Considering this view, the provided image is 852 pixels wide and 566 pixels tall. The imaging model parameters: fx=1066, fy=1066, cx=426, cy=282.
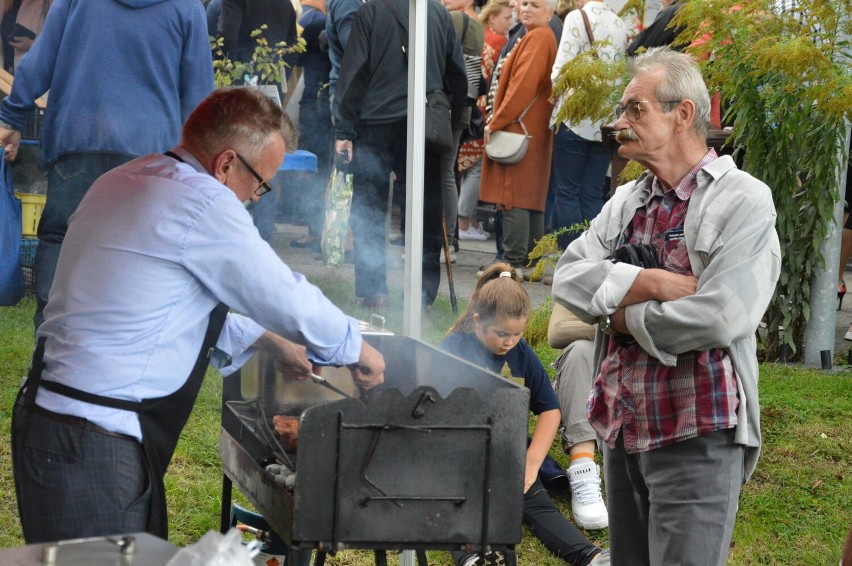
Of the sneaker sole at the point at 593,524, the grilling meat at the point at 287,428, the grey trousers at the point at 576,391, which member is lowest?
the sneaker sole at the point at 593,524

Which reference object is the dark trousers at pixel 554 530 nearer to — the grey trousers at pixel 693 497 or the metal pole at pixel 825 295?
the grey trousers at pixel 693 497

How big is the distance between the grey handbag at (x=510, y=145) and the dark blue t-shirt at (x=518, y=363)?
3.61 metres

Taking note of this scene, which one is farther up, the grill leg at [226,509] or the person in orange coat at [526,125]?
the person in orange coat at [526,125]

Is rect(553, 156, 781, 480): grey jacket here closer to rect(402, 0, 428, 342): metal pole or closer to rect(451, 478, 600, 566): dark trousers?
rect(402, 0, 428, 342): metal pole

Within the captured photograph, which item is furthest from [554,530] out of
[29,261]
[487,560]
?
[29,261]

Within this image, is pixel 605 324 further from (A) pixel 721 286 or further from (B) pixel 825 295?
(B) pixel 825 295

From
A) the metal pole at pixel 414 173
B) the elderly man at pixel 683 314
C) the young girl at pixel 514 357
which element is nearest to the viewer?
the elderly man at pixel 683 314

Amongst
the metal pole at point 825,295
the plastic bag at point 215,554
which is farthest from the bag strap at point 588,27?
the plastic bag at point 215,554

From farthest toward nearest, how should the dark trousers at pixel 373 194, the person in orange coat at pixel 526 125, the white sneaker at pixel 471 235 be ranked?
the white sneaker at pixel 471 235 < the person in orange coat at pixel 526 125 < the dark trousers at pixel 373 194

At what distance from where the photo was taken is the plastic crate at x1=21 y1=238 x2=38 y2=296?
453 centimetres

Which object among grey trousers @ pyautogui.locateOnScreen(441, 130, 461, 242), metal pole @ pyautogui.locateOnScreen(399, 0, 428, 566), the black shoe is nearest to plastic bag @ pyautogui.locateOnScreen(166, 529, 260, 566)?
metal pole @ pyautogui.locateOnScreen(399, 0, 428, 566)

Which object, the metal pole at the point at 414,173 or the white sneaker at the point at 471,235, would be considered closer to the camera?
the metal pole at the point at 414,173

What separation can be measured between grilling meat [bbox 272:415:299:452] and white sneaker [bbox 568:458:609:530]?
1.67m

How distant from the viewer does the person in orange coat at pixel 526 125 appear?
7363 mm
